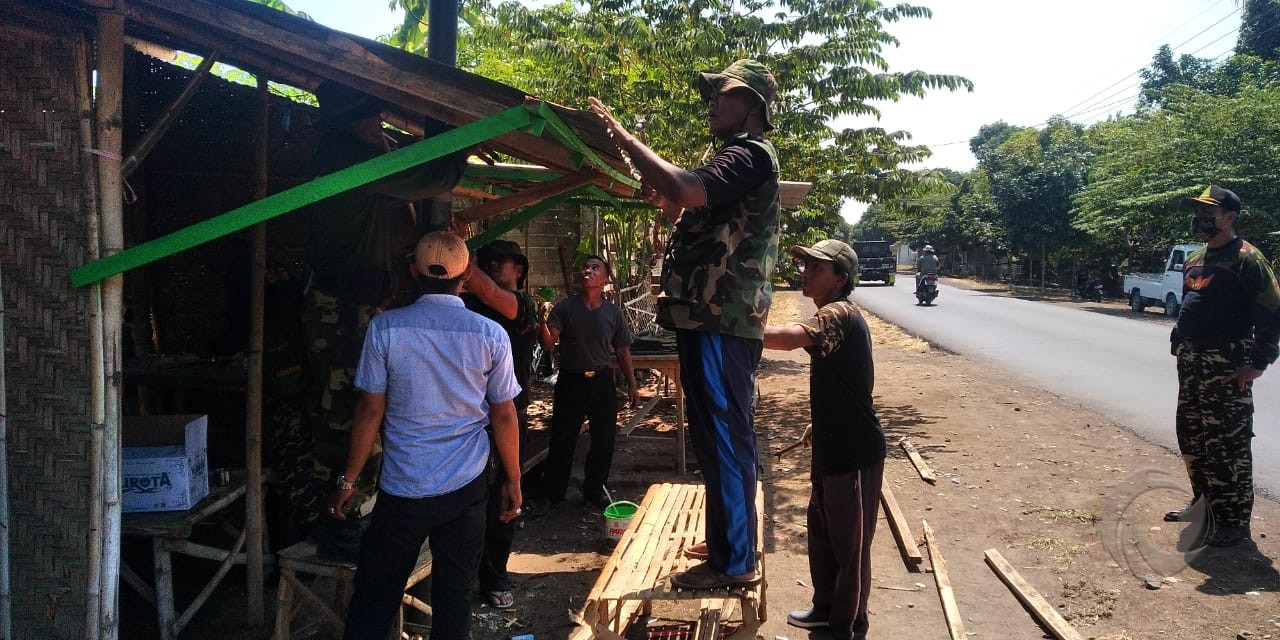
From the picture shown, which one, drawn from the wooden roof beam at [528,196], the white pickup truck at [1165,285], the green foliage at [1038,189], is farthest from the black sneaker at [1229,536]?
the green foliage at [1038,189]

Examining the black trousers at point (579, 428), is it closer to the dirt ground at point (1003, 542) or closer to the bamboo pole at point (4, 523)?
the dirt ground at point (1003, 542)

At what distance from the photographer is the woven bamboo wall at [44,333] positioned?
2742 mm

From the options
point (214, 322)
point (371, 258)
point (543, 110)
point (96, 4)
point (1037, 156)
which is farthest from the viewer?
point (1037, 156)

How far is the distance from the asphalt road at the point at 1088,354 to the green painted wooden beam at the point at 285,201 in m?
6.57

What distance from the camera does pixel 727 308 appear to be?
3.02m

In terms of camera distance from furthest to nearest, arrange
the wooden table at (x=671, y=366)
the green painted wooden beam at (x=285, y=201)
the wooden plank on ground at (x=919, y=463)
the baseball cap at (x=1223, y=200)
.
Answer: the wooden table at (x=671, y=366)
the wooden plank on ground at (x=919, y=463)
the baseball cap at (x=1223, y=200)
the green painted wooden beam at (x=285, y=201)

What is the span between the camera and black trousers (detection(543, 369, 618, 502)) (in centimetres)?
616

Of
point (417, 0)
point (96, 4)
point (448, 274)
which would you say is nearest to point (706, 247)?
point (448, 274)

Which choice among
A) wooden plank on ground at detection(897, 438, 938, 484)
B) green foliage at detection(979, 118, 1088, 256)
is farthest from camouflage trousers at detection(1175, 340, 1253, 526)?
green foliage at detection(979, 118, 1088, 256)

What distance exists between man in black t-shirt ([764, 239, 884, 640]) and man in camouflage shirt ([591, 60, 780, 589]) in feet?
1.65

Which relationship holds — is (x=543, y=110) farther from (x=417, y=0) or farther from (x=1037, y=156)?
(x=1037, y=156)

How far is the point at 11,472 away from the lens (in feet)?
9.25

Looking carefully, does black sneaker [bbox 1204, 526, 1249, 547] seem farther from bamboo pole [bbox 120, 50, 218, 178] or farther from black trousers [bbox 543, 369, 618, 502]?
bamboo pole [bbox 120, 50, 218, 178]

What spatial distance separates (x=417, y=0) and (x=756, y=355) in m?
9.30
